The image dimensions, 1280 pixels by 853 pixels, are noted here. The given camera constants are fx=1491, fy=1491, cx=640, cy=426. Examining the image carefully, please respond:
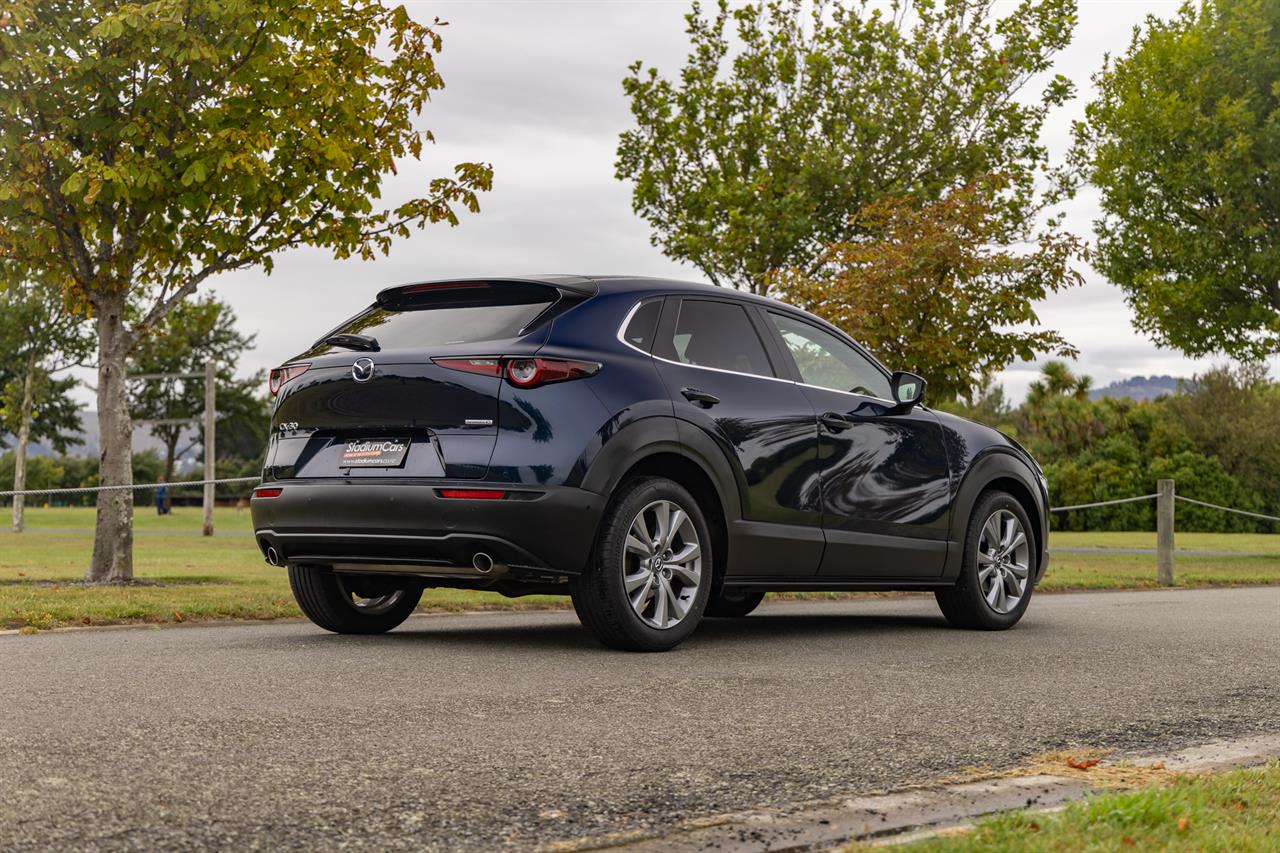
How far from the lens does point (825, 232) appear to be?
1010 inches

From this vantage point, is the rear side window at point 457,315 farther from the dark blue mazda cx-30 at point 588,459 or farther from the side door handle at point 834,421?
the side door handle at point 834,421

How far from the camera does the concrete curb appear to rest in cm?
346

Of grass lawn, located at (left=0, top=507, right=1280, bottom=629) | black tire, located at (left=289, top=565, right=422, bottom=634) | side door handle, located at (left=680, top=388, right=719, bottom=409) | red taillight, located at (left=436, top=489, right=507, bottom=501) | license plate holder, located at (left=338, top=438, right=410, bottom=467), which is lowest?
grass lawn, located at (left=0, top=507, right=1280, bottom=629)

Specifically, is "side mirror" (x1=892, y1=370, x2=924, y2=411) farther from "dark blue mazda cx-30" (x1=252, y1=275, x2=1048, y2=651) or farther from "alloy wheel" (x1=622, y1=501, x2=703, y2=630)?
"alloy wheel" (x1=622, y1=501, x2=703, y2=630)

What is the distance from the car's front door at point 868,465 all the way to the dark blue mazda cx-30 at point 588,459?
16 mm

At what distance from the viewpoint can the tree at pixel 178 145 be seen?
12242mm

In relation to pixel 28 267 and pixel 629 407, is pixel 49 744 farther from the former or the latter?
pixel 28 267

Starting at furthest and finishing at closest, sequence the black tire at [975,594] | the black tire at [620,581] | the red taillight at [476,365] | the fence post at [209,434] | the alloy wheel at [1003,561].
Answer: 1. the fence post at [209,434]
2. the alloy wheel at [1003,561]
3. the black tire at [975,594]
4. the black tire at [620,581]
5. the red taillight at [476,365]

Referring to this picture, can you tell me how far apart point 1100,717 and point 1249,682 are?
5.21 feet

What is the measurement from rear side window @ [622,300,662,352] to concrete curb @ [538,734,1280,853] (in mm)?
3491

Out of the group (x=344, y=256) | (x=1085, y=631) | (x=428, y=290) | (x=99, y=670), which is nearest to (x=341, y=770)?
(x=99, y=670)

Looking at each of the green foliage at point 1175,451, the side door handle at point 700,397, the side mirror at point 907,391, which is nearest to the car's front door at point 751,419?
the side door handle at point 700,397

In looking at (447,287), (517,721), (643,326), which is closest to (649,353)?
(643,326)

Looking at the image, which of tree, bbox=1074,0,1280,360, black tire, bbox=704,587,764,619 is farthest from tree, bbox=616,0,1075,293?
black tire, bbox=704,587,764,619
